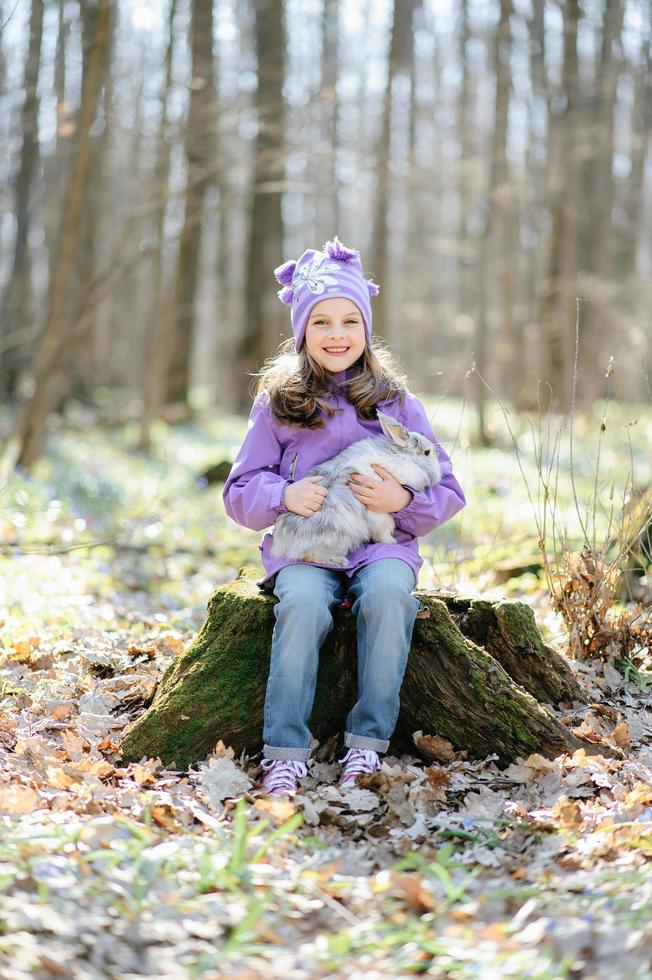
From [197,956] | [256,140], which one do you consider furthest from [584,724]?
[256,140]

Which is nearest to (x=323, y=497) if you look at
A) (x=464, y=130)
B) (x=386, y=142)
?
(x=386, y=142)

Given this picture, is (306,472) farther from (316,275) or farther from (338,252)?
→ (338,252)

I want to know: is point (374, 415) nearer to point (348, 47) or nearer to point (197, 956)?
point (197, 956)

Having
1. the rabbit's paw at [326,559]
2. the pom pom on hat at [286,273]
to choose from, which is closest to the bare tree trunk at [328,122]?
the pom pom on hat at [286,273]

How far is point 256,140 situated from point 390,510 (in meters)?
14.5

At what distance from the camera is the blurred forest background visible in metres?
9.85

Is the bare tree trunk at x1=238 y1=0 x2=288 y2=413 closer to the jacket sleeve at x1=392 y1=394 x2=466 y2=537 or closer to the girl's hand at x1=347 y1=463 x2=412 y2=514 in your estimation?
the jacket sleeve at x1=392 y1=394 x2=466 y2=537

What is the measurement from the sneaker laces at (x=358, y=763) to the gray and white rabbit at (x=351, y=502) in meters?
0.73

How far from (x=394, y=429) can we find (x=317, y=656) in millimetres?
977

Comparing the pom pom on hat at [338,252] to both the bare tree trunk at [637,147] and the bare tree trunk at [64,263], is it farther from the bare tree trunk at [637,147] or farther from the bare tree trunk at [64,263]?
the bare tree trunk at [637,147]

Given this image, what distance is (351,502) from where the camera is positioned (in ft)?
11.8

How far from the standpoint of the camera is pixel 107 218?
2497 centimetres

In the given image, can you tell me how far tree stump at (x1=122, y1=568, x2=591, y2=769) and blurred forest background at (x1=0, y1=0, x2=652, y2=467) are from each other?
65.3 inches

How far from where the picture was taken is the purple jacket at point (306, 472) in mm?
3658
